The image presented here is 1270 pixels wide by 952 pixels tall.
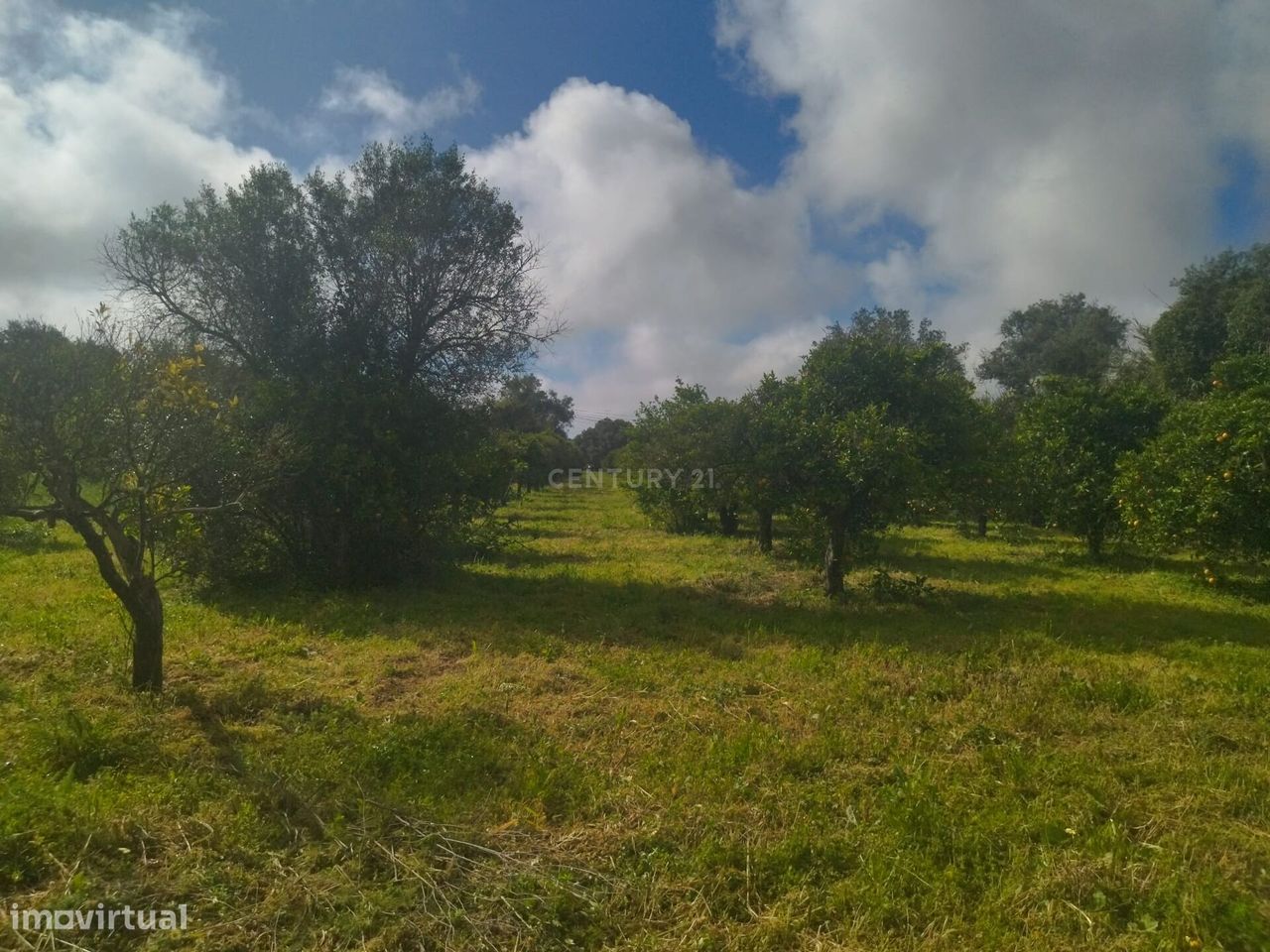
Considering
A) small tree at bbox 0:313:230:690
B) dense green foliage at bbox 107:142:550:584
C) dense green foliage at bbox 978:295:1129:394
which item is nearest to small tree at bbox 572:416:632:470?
dense green foliage at bbox 978:295:1129:394

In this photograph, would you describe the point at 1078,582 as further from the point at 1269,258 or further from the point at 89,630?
the point at 1269,258

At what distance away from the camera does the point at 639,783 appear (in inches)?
193

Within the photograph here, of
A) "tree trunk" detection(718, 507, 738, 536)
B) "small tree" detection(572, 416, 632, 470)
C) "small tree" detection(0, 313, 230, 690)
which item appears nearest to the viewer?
"small tree" detection(0, 313, 230, 690)

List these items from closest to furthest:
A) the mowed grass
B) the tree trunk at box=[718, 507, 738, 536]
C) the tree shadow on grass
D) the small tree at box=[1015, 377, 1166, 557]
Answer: the mowed grass → the tree shadow on grass → the small tree at box=[1015, 377, 1166, 557] → the tree trunk at box=[718, 507, 738, 536]

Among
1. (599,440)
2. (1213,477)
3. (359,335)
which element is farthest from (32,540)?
(599,440)

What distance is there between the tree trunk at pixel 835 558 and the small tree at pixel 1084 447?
6707 millimetres

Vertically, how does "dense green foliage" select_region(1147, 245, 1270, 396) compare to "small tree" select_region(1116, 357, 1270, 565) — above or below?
above

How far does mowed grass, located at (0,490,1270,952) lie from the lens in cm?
356

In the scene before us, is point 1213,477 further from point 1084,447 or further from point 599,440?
point 599,440

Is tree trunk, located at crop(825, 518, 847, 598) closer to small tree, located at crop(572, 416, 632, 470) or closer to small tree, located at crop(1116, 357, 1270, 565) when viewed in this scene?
small tree, located at crop(1116, 357, 1270, 565)

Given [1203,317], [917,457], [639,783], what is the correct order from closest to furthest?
[639,783]
[917,457]
[1203,317]

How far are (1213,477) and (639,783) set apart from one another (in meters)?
11.9

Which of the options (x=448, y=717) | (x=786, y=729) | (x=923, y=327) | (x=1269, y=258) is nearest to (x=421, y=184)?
(x=448, y=717)

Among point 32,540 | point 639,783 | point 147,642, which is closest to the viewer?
point 639,783
